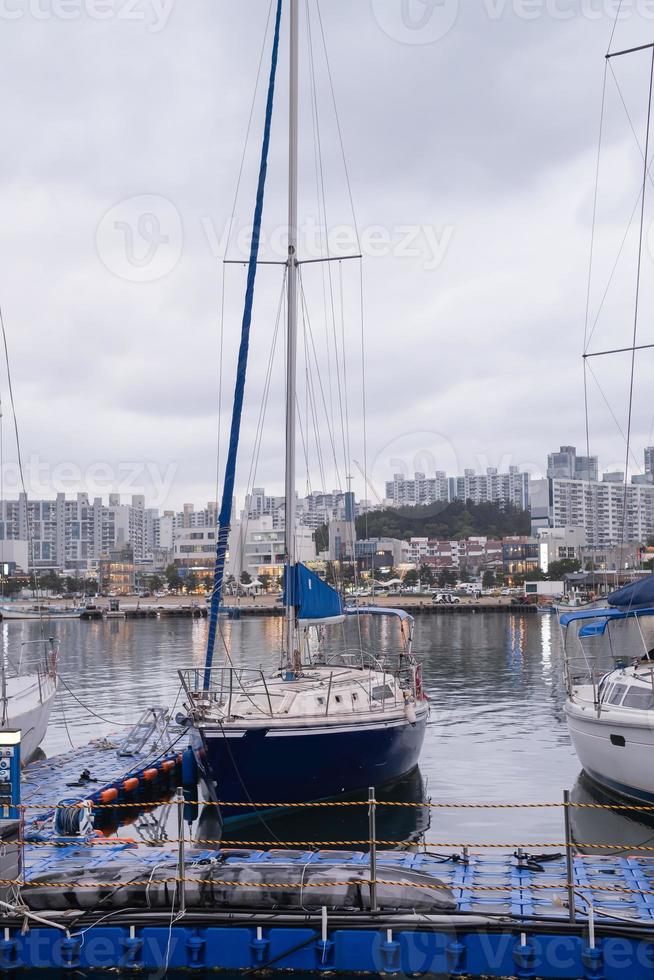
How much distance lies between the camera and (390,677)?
20.5 metres

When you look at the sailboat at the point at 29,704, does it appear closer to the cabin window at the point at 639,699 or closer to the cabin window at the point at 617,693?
the cabin window at the point at 617,693

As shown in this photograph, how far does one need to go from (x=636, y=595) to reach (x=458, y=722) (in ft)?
41.5

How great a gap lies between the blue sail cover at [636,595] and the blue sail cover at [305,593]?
6.70 metres

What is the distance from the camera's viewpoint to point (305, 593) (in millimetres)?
18969

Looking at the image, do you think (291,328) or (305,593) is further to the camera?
(291,328)

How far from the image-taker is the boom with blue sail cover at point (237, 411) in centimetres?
1669

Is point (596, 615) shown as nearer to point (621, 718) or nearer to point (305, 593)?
point (621, 718)

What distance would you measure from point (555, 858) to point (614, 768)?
5.19 meters

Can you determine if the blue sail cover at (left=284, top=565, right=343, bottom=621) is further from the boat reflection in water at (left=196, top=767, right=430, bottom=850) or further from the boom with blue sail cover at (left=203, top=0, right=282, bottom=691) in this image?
the boat reflection in water at (left=196, top=767, right=430, bottom=850)

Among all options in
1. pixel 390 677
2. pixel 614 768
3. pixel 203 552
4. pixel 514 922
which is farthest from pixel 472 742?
pixel 203 552

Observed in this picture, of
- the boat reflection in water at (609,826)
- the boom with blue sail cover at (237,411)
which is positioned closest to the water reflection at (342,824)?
the boom with blue sail cover at (237,411)

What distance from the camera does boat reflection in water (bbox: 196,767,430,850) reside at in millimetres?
15914

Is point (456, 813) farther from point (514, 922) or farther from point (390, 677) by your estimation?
point (514, 922)

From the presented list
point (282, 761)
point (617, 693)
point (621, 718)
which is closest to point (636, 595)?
point (617, 693)
